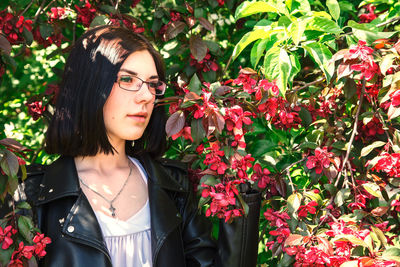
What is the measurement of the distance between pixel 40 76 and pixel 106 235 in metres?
2.05

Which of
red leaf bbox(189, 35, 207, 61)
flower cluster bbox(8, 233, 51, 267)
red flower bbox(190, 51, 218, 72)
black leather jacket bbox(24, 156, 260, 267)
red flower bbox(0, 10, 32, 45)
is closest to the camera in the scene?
flower cluster bbox(8, 233, 51, 267)

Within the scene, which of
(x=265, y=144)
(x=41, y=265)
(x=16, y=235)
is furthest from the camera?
(x=265, y=144)

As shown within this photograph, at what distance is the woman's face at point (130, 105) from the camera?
1910 millimetres

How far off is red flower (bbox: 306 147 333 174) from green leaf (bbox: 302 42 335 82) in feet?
0.93

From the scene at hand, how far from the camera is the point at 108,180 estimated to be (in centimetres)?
204

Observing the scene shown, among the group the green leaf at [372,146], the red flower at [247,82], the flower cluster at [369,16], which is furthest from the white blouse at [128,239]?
the flower cluster at [369,16]

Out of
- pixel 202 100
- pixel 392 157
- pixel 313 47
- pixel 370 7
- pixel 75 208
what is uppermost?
pixel 370 7

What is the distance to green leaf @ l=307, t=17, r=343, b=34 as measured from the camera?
1773 millimetres

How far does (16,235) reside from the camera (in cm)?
160

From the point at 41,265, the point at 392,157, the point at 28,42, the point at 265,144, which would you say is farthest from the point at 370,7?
the point at 41,265

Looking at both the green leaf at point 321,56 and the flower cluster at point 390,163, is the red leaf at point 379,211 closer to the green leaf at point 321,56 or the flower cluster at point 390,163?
the flower cluster at point 390,163

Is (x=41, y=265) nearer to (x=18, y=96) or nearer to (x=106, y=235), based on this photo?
(x=106, y=235)

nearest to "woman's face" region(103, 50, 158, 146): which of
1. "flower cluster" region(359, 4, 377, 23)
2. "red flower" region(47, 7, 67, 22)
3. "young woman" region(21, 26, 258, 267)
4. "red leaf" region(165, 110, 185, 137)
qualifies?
"young woman" region(21, 26, 258, 267)

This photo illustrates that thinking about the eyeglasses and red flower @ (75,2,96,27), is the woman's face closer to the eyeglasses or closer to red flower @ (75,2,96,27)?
the eyeglasses
